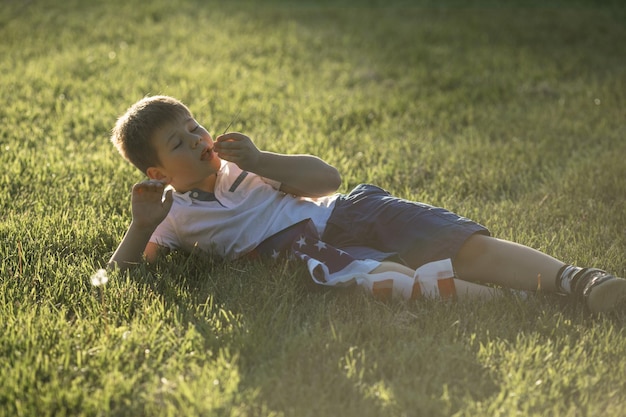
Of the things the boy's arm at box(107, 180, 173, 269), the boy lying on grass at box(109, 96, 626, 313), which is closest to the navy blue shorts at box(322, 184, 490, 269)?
the boy lying on grass at box(109, 96, 626, 313)

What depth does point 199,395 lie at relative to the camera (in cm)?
212

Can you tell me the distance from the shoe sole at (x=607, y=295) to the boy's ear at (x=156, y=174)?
153 centimetres

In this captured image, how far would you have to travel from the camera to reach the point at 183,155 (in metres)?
2.93

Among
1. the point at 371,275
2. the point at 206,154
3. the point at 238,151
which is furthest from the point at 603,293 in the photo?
the point at 206,154

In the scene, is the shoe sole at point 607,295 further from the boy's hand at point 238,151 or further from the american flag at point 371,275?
the boy's hand at point 238,151

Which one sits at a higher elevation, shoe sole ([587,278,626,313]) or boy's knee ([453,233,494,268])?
boy's knee ([453,233,494,268])

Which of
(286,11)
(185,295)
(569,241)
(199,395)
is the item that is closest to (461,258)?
(569,241)

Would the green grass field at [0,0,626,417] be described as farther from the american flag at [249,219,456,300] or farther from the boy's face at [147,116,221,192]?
the boy's face at [147,116,221,192]

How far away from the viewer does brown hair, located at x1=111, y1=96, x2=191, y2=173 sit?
292 cm

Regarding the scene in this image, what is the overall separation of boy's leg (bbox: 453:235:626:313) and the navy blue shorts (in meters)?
0.08

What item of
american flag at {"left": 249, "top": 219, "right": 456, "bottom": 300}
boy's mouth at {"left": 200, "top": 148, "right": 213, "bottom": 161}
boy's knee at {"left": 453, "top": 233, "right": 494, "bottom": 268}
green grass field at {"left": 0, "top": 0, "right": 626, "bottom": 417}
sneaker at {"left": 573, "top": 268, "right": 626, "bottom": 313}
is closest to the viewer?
green grass field at {"left": 0, "top": 0, "right": 626, "bottom": 417}

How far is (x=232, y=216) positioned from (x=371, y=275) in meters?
0.59

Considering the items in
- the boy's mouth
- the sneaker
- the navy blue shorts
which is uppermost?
the boy's mouth

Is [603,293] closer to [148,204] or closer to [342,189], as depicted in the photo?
[148,204]
